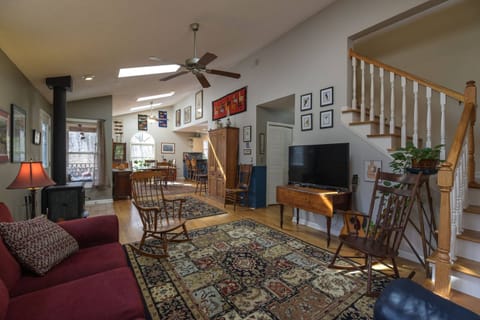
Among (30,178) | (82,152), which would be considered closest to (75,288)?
(30,178)

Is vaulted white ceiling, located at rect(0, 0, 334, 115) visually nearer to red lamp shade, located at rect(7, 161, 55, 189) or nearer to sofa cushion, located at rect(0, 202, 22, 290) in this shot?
red lamp shade, located at rect(7, 161, 55, 189)

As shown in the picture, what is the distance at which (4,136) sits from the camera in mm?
2465

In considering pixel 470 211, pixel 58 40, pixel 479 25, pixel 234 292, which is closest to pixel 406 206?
pixel 470 211

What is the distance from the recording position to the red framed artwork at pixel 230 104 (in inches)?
213

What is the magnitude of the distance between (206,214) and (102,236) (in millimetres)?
2570

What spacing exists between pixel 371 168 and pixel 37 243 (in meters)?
3.55

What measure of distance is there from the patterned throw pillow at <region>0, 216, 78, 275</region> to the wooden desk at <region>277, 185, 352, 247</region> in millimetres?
2739

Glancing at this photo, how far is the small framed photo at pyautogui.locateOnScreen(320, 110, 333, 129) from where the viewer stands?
11.4 feet

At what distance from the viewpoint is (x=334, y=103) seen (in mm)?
3418

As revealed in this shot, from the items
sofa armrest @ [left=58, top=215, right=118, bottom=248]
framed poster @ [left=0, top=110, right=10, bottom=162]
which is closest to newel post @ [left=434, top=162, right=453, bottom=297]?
sofa armrest @ [left=58, top=215, right=118, bottom=248]

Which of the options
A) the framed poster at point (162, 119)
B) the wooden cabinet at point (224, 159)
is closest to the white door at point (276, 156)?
the wooden cabinet at point (224, 159)

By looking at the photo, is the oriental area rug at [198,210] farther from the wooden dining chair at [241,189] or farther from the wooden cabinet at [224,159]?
the wooden cabinet at [224,159]

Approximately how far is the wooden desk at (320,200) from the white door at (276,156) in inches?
67.4

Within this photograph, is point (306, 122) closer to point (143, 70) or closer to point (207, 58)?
point (207, 58)
